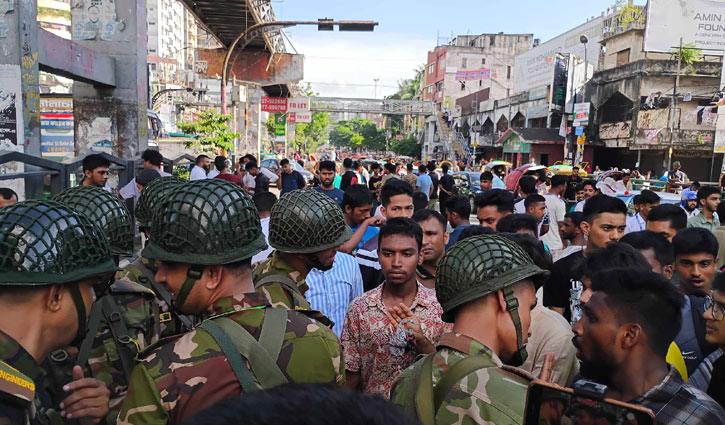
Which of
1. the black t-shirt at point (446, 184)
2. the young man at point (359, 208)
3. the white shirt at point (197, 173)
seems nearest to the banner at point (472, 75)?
the black t-shirt at point (446, 184)

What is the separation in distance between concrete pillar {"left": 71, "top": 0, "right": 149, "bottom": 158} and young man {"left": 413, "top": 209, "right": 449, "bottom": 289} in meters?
8.25

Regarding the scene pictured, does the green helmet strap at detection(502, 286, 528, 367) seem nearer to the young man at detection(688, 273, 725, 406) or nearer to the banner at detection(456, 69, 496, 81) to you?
the young man at detection(688, 273, 725, 406)

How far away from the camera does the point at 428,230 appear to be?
4.30m

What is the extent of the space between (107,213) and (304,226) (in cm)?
104

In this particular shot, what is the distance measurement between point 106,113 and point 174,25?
83101 mm

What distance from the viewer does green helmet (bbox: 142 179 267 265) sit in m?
1.87

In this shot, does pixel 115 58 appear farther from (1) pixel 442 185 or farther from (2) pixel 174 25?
(2) pixel 174 25

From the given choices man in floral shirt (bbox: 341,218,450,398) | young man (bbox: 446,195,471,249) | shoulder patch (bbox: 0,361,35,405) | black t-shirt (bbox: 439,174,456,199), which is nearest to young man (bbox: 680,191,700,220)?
black t-shirt (bbox: 439,174,456,199)

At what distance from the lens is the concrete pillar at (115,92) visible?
1021 cm

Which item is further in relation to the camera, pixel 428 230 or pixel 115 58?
pixel 115 58

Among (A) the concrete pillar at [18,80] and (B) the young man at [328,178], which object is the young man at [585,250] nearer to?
(B) the young man at [328,178]

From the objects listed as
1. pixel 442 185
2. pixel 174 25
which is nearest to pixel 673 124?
pixel 442 185

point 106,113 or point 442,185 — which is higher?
point 106,113

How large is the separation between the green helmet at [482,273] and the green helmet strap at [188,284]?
2.92 feet
